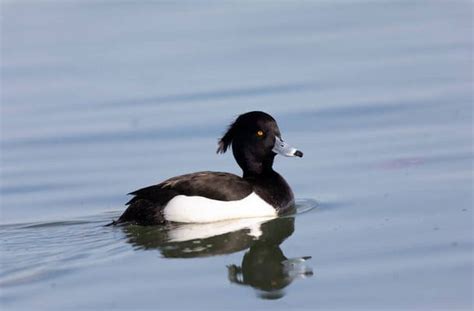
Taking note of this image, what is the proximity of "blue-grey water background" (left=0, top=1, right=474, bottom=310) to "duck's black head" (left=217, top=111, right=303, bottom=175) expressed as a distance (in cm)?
47

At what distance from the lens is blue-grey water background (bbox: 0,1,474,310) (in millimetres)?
8570

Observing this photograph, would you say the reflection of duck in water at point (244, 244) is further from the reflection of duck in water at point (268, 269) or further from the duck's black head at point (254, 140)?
the duck's black head at point (254, 140)

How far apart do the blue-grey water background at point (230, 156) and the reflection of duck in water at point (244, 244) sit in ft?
0.37

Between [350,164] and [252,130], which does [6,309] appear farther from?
[350,164]

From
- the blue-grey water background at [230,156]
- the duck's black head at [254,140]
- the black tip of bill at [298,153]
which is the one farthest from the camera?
the duck's black head at [254,140]

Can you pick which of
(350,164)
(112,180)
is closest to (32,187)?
(112,180)

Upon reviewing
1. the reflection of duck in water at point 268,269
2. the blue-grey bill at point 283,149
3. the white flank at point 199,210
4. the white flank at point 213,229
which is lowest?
the reflection of duck in water at point 268,269

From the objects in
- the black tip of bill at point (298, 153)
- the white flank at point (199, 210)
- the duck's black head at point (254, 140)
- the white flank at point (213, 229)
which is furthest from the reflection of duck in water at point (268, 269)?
the duck's black head at point (254, 140)

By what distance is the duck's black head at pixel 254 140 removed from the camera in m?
11.2

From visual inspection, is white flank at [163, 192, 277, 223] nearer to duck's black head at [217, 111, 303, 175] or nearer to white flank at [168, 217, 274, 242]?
white flank at [168, 217, 274, 242]

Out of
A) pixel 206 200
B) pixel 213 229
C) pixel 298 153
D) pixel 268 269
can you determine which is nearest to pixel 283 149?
pixel 298 153

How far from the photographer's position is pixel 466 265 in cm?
866

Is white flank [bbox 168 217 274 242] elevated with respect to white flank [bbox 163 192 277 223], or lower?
lower

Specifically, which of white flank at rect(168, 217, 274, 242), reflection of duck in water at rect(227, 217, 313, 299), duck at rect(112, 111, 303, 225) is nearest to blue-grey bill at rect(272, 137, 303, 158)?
duck at rect(112, 111, 303, 225)
